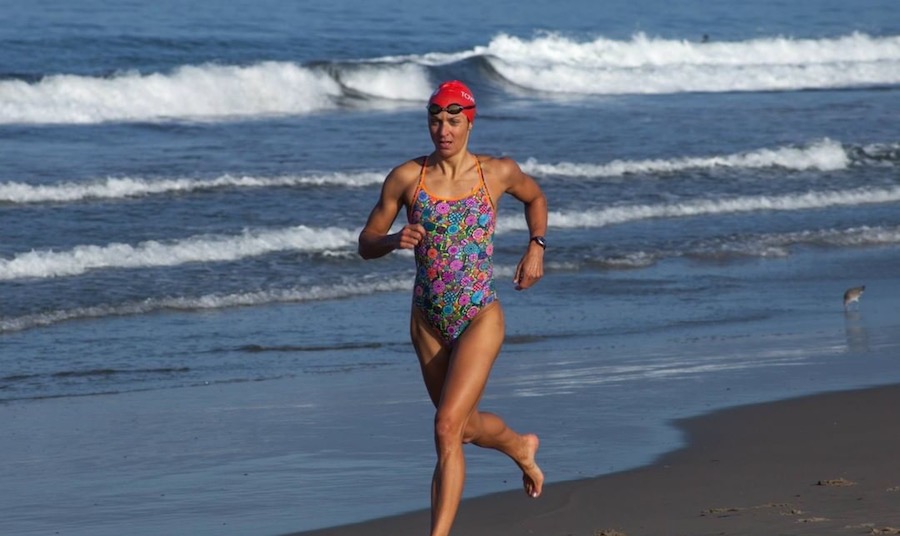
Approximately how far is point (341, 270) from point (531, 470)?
734 centimetres

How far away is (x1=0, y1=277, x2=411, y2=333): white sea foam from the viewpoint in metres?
11.1

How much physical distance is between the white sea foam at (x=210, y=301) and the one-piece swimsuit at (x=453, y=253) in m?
6.01

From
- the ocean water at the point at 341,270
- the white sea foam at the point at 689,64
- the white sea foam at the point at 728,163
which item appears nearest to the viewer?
the ocean water at the point at 341,270

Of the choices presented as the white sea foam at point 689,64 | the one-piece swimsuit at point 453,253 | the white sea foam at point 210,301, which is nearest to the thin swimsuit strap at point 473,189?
the one-piece swimsuit at point 453,253

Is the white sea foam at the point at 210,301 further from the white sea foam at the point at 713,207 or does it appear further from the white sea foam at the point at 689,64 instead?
the white sea foam at the point at 689,64

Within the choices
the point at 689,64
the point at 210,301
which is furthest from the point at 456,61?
the point at 210,301

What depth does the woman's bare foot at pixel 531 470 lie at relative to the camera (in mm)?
5910

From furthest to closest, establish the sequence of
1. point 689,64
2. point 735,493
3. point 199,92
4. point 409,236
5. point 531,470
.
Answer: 1. point 689,64
2. point 199,92
3. point 735,493
4. point 531,470
5. point 409,236

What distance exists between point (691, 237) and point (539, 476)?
9184mm

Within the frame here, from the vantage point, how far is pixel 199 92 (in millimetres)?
25891

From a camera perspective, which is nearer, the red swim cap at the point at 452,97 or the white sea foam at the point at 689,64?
the red swim cap at the point at 452,97

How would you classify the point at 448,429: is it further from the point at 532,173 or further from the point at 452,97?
the point at 532,173

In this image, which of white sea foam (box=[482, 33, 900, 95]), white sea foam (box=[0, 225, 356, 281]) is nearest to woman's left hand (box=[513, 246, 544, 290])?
white sea foam (box=[0, 225, 356, 281])

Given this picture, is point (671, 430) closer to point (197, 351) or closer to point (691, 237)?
point (197, 351)
